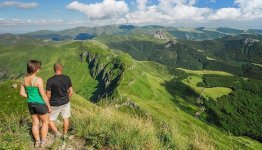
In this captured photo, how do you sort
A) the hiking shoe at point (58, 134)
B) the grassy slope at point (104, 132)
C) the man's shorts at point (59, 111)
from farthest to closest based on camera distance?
the man's shorts at point (59, 111)
the hiking shoe at point (58, 134)
the grassy slope at point (104, 132)

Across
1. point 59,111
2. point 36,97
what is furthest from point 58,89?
point 36,97

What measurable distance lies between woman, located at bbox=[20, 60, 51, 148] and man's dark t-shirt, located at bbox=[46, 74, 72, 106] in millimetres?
839

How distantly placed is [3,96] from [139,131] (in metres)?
40.6

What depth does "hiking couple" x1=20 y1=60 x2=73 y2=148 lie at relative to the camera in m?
11.9

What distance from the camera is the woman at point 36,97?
11.8 meters

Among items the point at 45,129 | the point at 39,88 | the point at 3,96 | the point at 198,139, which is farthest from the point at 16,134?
the point at 3,96

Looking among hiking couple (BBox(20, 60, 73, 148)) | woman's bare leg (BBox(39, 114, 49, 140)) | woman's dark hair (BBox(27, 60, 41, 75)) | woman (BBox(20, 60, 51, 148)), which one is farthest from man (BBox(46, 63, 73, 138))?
woman's dark hair (BBox(27, 60, 41, 75))

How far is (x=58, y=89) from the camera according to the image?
13.0 m

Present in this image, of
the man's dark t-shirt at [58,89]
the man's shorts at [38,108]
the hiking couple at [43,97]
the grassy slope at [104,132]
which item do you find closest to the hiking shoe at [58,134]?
the hiking couple at [43,97]

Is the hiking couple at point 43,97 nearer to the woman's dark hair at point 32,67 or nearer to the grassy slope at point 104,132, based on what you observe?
the woman's dark hair at point 32,67

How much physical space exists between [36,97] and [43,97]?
1.08ft

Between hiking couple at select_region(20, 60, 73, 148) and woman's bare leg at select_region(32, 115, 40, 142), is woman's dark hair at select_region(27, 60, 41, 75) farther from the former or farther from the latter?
woman's bare leg at select_region(32, 115, 40, 142)

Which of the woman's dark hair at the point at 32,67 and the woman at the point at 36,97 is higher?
the woman's dark hair at the point at 32,67

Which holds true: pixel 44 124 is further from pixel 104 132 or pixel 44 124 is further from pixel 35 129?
pixel 104 132
